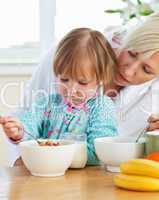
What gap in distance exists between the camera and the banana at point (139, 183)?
1.07 m

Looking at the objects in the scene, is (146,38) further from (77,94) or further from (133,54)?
(77,94)

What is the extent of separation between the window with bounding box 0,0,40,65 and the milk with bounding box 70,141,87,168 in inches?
57.0

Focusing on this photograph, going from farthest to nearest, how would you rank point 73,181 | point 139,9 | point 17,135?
point 139,9, point 17,135, point 73,181

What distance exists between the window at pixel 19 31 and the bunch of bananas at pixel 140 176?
5.47ft

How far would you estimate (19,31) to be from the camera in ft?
9.07

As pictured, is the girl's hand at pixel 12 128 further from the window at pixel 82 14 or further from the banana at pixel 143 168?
the window at pixel 82 14

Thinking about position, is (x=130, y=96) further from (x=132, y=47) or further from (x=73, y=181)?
(x=73, y=181)

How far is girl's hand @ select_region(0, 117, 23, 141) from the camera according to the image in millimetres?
1357

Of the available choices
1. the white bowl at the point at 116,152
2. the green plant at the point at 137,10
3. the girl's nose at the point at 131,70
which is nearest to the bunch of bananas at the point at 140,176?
the white bowl at the point at 116,152

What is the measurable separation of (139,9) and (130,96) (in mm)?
408

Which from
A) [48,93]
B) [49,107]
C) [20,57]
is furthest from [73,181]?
[20,57]

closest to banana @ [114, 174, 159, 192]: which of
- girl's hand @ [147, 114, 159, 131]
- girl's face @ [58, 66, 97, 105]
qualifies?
girl's hand @ [147, 114, 159, 131]

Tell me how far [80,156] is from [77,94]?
0.36 meters

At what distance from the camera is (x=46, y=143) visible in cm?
128
